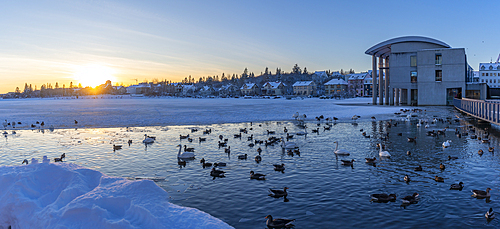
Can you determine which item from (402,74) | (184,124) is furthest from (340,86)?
(184,124)

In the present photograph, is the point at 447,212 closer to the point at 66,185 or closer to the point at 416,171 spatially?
the point at 416,171

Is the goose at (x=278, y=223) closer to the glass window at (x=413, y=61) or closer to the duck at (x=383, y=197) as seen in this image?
the duck at (x=383, y=197)

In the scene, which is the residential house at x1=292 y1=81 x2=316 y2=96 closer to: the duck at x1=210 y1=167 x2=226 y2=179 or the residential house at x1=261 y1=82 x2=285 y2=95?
the residential house at x1=261 y1=82 x2=285 y2=95

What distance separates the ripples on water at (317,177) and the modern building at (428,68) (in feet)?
119

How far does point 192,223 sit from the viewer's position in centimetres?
701

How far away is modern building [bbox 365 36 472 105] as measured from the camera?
5281cm

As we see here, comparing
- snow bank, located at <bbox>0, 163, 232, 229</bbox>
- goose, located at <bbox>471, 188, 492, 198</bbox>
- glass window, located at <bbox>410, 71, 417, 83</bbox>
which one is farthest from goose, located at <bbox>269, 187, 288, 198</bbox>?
glass window, located at <bbox>410, 71, 417, 83</bbox>

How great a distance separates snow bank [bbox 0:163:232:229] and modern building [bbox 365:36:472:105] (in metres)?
56.0

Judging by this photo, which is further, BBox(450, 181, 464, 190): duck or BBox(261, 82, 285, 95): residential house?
BBox(261, 82, 285, 95): residential house

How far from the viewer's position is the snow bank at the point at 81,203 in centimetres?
685

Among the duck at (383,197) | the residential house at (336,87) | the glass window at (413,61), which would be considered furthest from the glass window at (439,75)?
the residential house at (336,87)

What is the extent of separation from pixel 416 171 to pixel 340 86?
14235 centimetres

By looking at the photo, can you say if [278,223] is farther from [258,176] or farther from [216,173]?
[216,173]

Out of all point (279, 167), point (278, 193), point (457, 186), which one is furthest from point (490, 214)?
point (279, 167)
